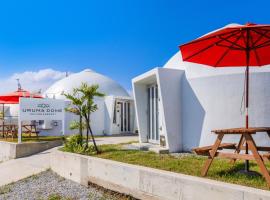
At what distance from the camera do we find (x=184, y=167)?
6.22 meters

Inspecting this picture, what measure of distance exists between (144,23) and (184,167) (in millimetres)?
10555

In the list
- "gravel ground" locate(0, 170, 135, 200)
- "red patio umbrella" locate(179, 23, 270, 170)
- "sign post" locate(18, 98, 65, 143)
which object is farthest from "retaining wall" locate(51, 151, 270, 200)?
"sign post" locate(18, 98, 65, 143)

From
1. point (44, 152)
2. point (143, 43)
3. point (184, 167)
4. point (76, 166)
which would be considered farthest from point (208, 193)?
point (143, 43)

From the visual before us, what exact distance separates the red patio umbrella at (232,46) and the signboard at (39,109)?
9575mm

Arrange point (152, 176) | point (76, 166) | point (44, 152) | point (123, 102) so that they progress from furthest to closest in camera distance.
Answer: point (123, 102) → point (44, 152) → point (76, 166) → point (152, 176)

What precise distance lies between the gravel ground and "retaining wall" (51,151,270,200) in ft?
0.65

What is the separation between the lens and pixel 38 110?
1357cm

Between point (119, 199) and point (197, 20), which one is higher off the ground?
point (197, 20)

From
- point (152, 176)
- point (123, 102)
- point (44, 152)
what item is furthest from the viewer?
point (123, 102)

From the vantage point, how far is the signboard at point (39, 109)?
13078 millimetres

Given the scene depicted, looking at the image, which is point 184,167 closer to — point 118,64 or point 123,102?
point 123,102

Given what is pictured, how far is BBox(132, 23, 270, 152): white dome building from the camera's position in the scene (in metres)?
8.24

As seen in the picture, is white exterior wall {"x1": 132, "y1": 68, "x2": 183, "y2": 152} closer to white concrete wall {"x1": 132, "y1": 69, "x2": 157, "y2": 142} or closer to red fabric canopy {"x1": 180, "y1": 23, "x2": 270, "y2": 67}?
white concrete wall {"x1": 132, "y1": 69, "x2": 157, "y2": 142}

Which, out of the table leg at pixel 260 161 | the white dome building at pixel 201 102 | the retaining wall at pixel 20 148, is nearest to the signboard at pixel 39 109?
the retaining wall at pixel 20 148
